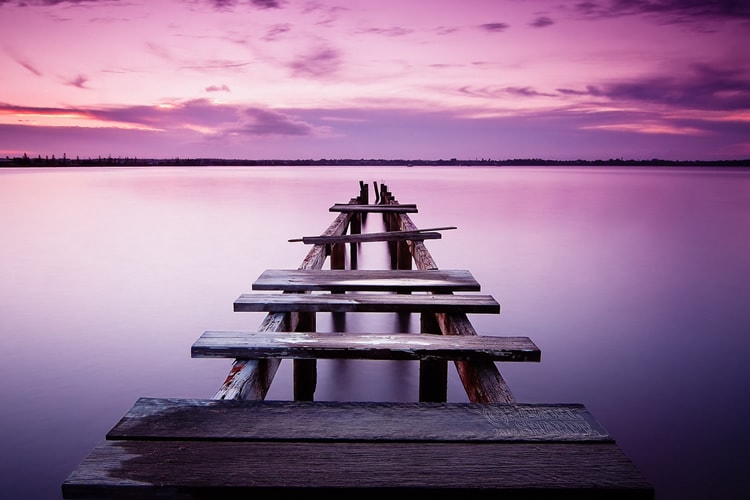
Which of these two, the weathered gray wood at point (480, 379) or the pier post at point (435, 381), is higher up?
the weathered gray wood at point (480, 379)

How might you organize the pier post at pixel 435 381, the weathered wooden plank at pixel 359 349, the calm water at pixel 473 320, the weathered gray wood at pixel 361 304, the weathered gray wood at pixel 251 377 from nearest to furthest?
the weathered gray wood at pixel 251 377 < the weathered wooden plank at pixel 359 349 < the weathered gray wood at pixel 361 304 < the pier post at pixel 435 381 < the calm water at pixel 473 320

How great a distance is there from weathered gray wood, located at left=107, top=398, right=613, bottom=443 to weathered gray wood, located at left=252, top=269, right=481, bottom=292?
6.86 ft

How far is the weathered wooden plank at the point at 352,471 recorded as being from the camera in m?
1.67

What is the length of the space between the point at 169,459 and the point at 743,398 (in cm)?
598

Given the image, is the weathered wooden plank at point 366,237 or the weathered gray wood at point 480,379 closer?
the weathered gray wood at point 480,379

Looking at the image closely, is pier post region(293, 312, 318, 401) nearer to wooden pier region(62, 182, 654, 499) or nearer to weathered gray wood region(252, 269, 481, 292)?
weathered gray wood region(252, 269, 481, 292)

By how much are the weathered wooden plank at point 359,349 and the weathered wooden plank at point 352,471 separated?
949 millimetres

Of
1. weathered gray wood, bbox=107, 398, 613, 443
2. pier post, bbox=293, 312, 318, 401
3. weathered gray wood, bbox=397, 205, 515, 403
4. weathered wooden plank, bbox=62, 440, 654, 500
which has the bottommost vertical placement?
pier post, bbox=293, 312, 318, 401

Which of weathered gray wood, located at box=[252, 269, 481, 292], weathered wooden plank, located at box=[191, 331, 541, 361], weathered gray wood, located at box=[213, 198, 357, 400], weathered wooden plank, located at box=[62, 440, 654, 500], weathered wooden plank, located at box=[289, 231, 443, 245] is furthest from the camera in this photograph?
weathered wooden plank, located at box=[289, 231, 443, 245]

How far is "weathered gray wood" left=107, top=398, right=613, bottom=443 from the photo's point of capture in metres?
1.95

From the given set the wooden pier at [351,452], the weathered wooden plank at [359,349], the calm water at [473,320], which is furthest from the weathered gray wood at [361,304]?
the calm water at [473,320]

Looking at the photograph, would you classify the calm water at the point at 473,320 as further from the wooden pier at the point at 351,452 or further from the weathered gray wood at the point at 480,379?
the wooden pier at the point at 351,452

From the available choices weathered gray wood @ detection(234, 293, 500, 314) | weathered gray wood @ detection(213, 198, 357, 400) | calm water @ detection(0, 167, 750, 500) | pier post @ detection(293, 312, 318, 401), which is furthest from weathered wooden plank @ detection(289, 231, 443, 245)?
weathered gray wood @ detection(213, 198, 357, 400)

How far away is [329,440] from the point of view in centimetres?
192
